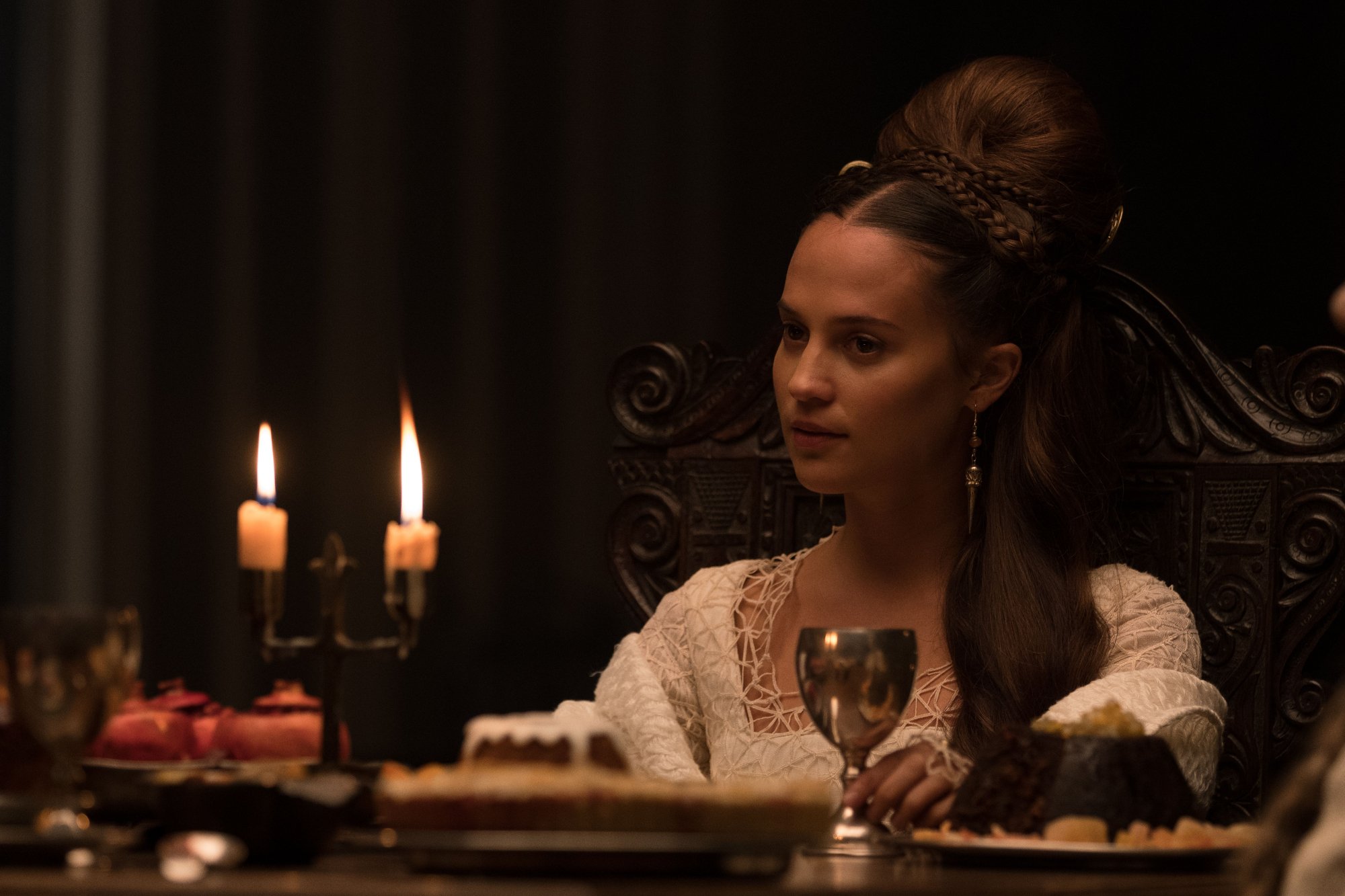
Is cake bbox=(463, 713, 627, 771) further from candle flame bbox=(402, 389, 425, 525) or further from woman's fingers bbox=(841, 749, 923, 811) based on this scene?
woman's fingers bbox=(841, 749, 923, 811)

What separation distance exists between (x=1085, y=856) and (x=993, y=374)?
3.70ft

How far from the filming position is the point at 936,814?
148cm

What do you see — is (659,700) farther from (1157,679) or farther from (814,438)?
(1157,679)

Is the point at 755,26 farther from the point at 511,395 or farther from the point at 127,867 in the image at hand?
the point at 127,867

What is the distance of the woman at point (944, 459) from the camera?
2068 millimetres

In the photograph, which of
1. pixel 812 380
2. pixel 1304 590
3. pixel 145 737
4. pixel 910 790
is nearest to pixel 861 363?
pixel 812 380

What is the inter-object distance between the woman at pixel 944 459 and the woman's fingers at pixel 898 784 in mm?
494

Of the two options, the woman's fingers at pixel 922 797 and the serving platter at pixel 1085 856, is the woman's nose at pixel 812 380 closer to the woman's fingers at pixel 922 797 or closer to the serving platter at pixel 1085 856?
the woman's fingers at pixel 922 797

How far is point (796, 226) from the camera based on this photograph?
2.90m

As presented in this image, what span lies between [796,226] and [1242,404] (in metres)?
0.96

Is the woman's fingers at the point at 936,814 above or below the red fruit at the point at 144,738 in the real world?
below

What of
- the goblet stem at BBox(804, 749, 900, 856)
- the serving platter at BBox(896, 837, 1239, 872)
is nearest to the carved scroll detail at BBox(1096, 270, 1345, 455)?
the goblet stem at BBox(804, 749, 900, 856)

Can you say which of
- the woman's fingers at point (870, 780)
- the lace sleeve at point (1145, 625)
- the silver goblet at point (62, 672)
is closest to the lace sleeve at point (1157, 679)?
the lace sleeve at point (1145, 625)

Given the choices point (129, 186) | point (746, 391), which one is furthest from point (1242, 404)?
point (129, 186)
